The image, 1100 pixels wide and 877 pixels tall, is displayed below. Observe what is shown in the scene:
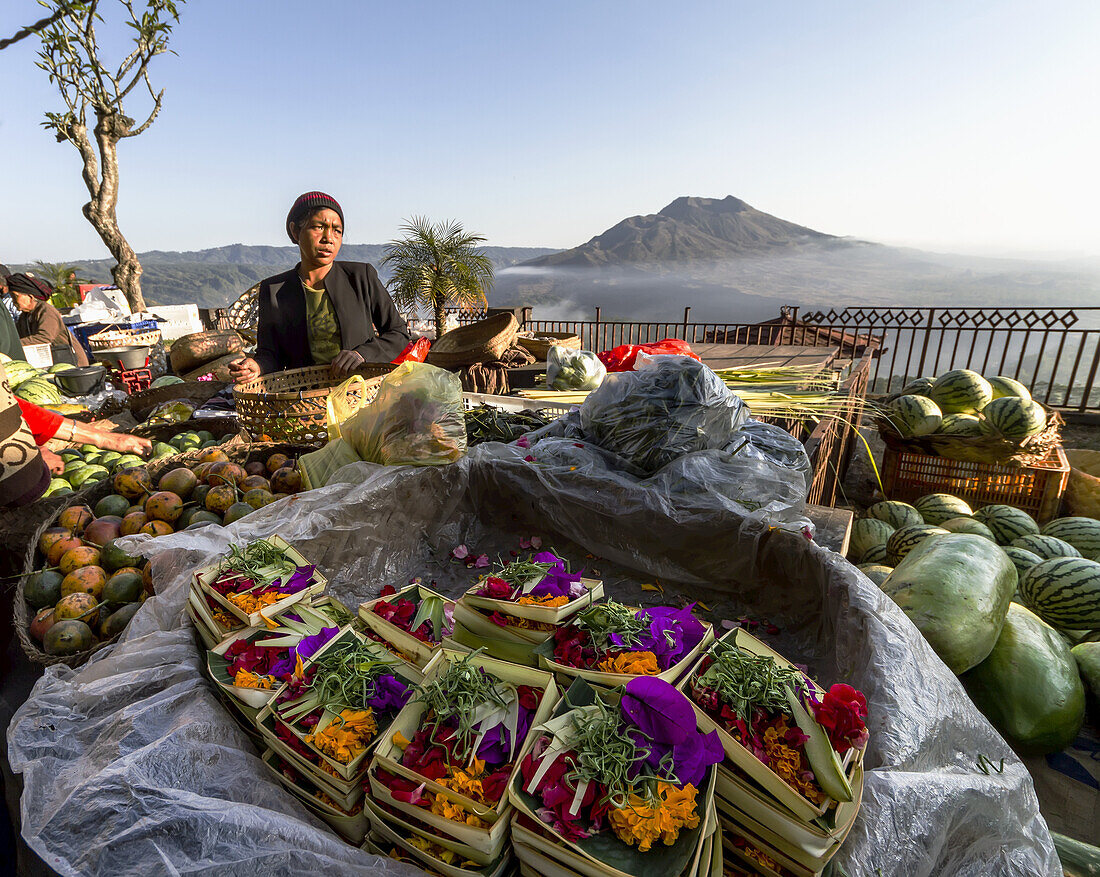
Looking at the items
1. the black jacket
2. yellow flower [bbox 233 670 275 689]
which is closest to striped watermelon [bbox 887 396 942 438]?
the black jacket

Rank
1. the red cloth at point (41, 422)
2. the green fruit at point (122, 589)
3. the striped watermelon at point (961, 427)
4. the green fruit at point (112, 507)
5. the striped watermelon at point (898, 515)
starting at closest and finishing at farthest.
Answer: the green fruit at point (122, 589)
the green fruit at point (112, 507)
the red cloth at point (41, 422)
the striped watermelon at point (898, 515)
the striped watermelon at point (961, 427)

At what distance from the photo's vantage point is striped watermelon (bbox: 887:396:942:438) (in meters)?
4.29

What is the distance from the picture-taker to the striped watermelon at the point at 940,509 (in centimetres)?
375

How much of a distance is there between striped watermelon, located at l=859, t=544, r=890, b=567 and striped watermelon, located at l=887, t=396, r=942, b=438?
138 centimetres

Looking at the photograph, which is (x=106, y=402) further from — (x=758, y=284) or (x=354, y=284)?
(x=758, y=284)

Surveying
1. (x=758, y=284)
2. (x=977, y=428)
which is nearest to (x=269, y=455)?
(x=977, y=428)

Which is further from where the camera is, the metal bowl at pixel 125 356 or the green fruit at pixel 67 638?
the metal bowl at pixel 125 356

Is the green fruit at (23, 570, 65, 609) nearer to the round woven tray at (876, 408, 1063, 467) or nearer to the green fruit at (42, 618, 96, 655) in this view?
the green fruit at (42, 618, 96, 655)

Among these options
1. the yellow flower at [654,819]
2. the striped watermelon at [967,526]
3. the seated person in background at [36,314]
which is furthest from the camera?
the seated person in background at [36,314]

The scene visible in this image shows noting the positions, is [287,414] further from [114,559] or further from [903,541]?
[903,541]

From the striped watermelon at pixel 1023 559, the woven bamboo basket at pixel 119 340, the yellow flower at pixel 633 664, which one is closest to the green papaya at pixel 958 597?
the striped watermelon at pixel 1023 559

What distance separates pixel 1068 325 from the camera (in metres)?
7.45

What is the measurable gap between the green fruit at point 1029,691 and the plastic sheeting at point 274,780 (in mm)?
933

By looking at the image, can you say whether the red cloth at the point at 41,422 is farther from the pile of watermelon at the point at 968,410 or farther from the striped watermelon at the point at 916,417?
the striped watermelon at the point at 916,417
